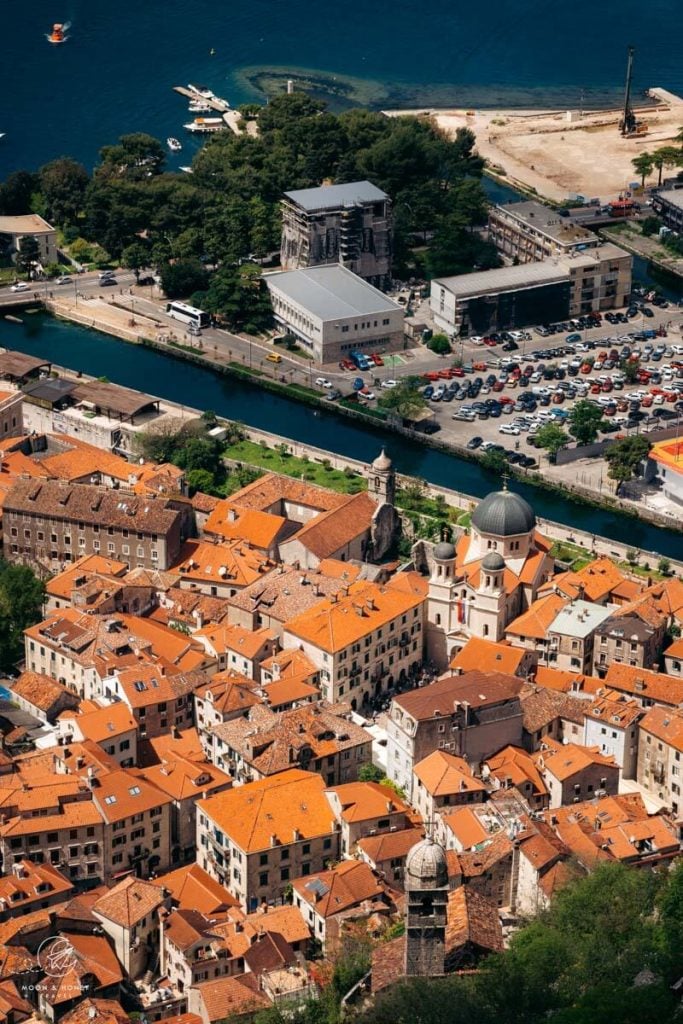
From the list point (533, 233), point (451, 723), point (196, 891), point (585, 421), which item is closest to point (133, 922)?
point (196, 891)

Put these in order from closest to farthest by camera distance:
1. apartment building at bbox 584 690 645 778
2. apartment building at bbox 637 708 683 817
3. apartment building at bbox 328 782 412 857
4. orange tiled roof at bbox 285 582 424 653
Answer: apartment building at bbox 328 782 412 857 → apartment building at bbox 637 708 683 817 → apartment building at bbox 584 690 645 778 → orange tiled roof at bbox 285 582 424 653

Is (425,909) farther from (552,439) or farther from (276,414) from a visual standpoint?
(276,414)

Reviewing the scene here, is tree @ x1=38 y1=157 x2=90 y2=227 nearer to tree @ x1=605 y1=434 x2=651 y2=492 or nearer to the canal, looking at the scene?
the canal

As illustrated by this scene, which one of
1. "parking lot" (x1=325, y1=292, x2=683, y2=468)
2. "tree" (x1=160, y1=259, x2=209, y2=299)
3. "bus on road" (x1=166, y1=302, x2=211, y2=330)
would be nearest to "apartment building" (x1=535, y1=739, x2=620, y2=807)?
"parking lot" (x1=325, y1=292, x2=683, y2=468)

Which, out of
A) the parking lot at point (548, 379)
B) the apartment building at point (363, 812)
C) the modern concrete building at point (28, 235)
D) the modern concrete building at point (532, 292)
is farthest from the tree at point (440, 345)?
the apartment building at point (363, 812)

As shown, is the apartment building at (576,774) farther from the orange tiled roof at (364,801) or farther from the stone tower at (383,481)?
the stone tower at (383,481)

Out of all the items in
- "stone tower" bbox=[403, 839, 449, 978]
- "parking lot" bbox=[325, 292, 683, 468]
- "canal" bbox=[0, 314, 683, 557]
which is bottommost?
"canal" bbox=[0, 314, 683, 557]

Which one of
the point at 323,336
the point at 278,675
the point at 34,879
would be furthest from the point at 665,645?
the point at 323,336
